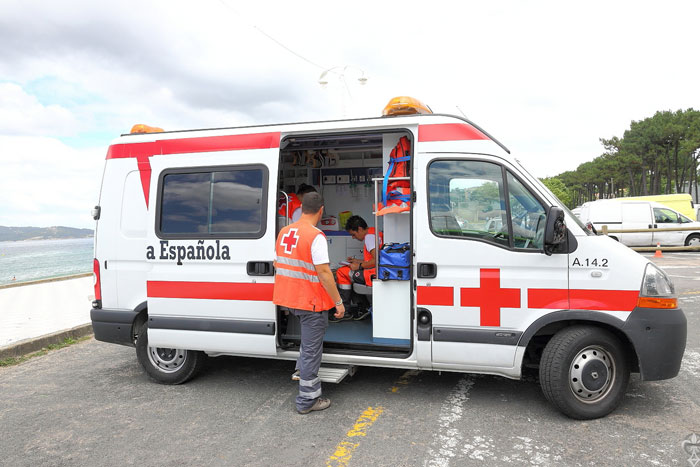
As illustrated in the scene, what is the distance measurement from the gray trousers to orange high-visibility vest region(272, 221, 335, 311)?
0.36 feet

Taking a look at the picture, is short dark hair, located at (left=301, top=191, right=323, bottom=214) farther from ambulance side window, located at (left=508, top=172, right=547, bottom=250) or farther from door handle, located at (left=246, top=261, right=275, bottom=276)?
ambulance side window, located at (left=508, top=172, right=547, bottom=250)

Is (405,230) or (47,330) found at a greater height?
(405,230)

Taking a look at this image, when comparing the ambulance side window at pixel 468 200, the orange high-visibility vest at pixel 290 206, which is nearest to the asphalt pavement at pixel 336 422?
the ambulance side window at pixel 468 200

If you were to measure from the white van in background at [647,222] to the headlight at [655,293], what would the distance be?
15083mm

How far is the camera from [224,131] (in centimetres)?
462

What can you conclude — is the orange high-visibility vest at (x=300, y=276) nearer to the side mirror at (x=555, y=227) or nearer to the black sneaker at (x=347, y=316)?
the black sneaker at (x=347, y=316)

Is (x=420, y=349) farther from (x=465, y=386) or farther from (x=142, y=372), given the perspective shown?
(x=142, y=372)

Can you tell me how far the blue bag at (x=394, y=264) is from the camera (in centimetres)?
414

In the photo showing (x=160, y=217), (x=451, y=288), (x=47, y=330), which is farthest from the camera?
(x=47, y=330)

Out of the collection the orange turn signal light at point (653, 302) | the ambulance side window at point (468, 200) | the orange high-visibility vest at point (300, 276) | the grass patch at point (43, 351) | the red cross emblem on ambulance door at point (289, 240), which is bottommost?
the grass patch at point (43, 351)

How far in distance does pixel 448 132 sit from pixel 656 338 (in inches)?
89.8

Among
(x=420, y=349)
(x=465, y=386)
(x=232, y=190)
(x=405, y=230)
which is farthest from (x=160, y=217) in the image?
(x=465, y=386)

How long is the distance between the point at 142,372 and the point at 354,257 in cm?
327

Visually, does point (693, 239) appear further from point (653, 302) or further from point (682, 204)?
point (653, 302)
